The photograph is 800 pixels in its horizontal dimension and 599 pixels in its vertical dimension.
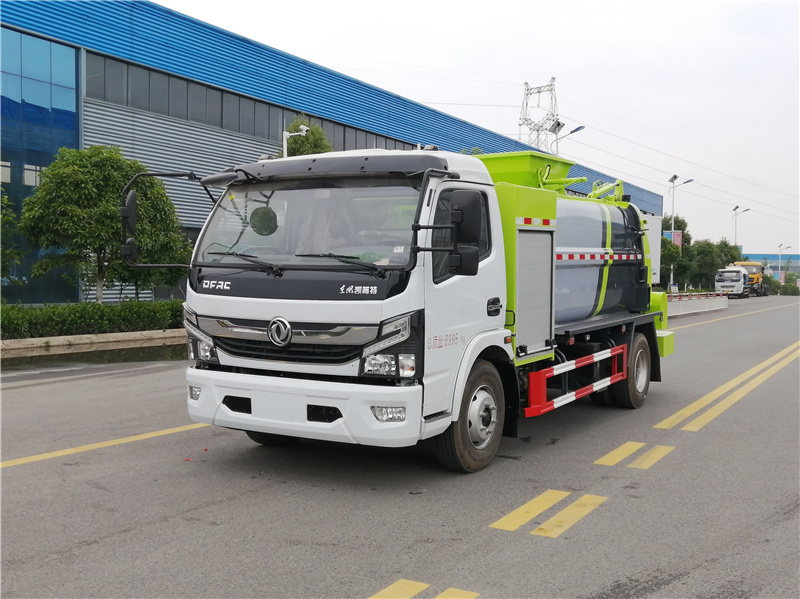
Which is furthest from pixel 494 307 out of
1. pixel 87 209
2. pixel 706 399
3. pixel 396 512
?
pixel 87 209

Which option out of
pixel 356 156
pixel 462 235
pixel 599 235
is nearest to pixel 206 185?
pixel 356 156

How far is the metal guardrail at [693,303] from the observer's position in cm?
3133

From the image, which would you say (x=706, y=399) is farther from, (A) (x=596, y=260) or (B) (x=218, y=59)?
(B) (x=218, y=59)

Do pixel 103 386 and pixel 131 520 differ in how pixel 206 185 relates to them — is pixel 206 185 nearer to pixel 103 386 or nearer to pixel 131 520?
pixel 131 520

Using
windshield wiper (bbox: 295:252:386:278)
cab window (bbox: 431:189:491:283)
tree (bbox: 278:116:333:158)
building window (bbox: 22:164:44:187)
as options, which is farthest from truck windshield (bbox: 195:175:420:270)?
building window (bbox: 22:164:44:187)

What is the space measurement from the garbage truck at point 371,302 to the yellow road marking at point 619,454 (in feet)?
2.33

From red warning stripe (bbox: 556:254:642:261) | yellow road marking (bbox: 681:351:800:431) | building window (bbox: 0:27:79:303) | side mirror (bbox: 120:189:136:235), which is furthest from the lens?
building window (bbox: 0:27:79:303)

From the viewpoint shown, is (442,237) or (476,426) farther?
(476,426)

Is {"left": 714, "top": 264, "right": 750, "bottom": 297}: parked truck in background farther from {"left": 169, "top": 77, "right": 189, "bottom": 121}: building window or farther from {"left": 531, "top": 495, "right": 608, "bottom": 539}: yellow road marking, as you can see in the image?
{"left": 531, "top": 495, "right": 608, "bottom": 539}: yellow road marking

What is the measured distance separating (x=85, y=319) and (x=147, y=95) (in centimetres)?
1294

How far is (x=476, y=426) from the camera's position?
6.07 metres

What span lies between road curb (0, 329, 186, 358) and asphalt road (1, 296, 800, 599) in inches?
285

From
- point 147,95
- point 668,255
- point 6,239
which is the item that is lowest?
point 6,239

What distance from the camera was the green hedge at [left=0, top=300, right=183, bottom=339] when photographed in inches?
610
